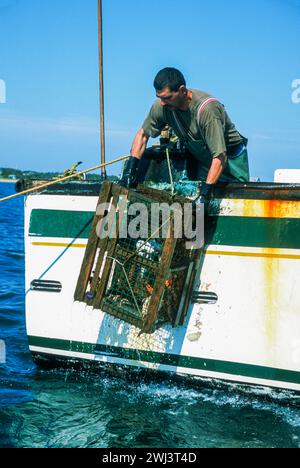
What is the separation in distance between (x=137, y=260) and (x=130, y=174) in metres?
0.99

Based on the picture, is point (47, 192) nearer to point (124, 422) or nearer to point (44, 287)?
point (44, 287)

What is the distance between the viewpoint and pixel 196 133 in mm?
5383

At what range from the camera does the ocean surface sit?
468 cm

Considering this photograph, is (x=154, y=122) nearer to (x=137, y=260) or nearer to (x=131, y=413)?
(x=137, y=260)

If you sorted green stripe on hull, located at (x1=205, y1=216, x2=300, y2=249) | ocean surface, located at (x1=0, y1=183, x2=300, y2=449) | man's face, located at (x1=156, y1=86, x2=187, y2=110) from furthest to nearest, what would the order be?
man's face, located at (x1=156, y1=86, x2=187, y2=110), green stripe on hull, located at (x1=205, y1=216, x2=300, y2=249), ocean surface, located at (x1=0, y1=183, x2=300, y2=449)

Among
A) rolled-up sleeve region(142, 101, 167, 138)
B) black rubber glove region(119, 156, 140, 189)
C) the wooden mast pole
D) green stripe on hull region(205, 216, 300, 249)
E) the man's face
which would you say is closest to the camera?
green stripe on hull region(205, 216, 300, 249)

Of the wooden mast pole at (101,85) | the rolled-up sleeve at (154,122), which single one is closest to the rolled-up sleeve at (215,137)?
the rolled-up sleeve at (154,122)

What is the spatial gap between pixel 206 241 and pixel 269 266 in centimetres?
61

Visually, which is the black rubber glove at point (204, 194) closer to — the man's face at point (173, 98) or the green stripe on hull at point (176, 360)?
the man's face at point (173, 98)

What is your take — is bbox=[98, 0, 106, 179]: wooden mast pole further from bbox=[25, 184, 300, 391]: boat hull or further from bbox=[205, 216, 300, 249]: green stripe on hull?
bbox=[205, 216, 300, 249]: green stripe on hull

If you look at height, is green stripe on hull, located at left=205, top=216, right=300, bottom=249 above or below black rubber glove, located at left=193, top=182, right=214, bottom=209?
below

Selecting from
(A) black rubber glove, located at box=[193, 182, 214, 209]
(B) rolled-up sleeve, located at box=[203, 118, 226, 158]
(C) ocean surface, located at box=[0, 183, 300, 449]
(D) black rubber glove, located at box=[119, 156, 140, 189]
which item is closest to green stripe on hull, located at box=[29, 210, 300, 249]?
(A) black rubber glove, located at box=[193, 182, 214, 209]

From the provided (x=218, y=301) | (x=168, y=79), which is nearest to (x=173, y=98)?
(x=168, y=79)

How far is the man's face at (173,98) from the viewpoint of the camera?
5.15 metres
